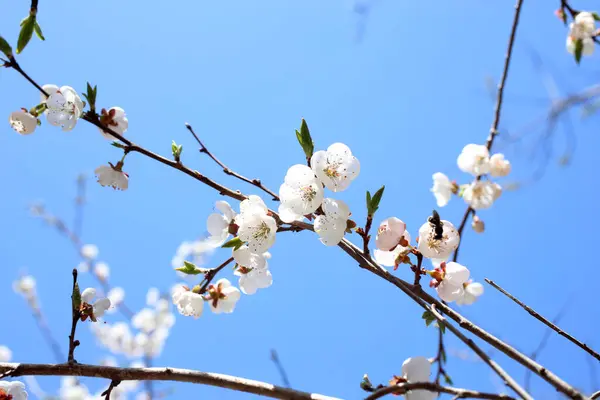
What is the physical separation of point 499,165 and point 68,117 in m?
1.82

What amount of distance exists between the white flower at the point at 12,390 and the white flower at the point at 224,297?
55 cm

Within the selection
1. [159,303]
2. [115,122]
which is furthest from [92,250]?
[115,122]

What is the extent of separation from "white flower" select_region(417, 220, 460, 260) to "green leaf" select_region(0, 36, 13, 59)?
1.18 meters

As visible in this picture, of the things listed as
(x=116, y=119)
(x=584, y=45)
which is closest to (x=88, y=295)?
(x=116, y=119)

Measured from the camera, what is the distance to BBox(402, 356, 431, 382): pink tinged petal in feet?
3.28

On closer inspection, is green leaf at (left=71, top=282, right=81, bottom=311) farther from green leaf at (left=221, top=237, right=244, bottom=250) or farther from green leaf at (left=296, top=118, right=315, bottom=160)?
green leaf at (left=296, top=118, right=315, bottom=160)

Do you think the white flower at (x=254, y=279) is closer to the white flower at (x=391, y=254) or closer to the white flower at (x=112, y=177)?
the white flower at (x=391, y=254)

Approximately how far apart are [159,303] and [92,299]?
13.3 feet

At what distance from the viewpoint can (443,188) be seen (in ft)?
7.68

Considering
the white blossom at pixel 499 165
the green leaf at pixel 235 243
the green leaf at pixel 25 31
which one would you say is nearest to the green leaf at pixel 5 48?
the green leaf at pixel 25 31

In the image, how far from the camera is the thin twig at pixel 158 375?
0.85 meters

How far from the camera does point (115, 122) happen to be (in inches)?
64.9

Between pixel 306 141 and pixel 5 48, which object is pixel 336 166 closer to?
pixel 306 141

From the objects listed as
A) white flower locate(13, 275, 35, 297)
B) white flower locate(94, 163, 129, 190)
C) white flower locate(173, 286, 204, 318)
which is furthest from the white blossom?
white flower locate(13, 275, 35, 297)
